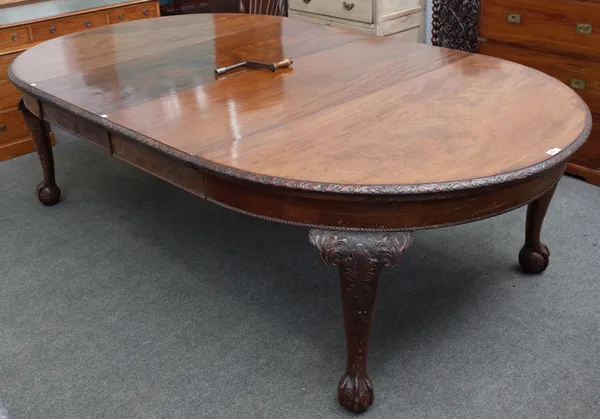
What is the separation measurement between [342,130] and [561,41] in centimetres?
150

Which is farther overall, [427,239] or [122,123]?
[427,239]

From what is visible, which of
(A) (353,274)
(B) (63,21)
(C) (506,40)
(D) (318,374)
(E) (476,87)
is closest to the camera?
(A) (353,274)

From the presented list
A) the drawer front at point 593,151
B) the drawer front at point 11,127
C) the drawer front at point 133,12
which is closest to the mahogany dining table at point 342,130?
the drawer front at point 11,127

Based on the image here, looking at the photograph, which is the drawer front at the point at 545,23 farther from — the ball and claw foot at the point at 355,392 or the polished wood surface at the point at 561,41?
the ball and claw foot at the point at 355,392

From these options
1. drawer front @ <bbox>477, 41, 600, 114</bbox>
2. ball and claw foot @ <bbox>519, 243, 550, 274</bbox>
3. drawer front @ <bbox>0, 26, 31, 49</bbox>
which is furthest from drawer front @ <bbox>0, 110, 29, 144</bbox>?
ball and claw foot @ <bbox>519, 243, 550, 274</bbox>

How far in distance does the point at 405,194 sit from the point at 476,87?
0.71 metres

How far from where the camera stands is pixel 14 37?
3.26m

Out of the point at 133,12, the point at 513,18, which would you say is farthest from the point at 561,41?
the point at 133,12

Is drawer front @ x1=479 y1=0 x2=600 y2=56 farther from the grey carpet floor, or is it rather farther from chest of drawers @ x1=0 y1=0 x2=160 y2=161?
chest of drawers @ x1=0 y1=0 x2=160 y2=161

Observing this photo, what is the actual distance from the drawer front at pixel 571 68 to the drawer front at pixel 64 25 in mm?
2030

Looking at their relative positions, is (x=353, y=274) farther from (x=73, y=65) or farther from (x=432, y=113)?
(x=73, y=65)

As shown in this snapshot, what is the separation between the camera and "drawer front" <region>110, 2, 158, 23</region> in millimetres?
3676

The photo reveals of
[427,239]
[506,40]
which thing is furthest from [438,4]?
[427,239]

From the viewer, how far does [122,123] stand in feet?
6.41
